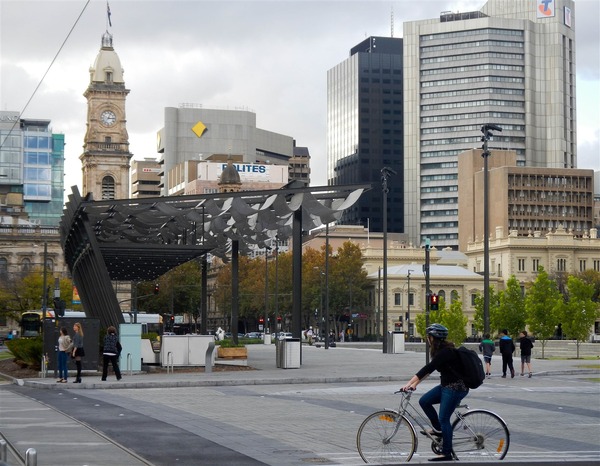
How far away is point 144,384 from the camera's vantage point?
3112cm

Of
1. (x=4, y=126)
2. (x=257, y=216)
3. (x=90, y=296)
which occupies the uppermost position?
(x=4, y=126)

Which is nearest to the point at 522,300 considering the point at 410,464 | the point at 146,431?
the point at 146,431

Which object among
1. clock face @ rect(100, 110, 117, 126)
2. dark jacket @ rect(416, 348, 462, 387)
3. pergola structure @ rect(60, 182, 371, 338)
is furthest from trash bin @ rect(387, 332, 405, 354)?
clock face @ rect(100, 110, 117, 126)

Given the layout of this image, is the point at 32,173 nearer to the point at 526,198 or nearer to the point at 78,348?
the point at 526,198

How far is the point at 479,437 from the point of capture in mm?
13922

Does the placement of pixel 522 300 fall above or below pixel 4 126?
below

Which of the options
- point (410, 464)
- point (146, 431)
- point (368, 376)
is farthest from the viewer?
point (368, 376)

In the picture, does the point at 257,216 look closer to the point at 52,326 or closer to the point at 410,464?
the point at 52,326

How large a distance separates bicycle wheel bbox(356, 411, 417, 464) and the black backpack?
0.88 meters

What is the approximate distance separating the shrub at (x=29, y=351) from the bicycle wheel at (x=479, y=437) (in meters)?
26.1

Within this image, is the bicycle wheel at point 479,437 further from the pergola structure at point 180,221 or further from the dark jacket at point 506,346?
the pergola structure at point 180,221

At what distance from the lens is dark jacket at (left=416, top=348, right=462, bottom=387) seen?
1371 cm

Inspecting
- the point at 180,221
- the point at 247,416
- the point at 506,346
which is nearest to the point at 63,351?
the point at 180,221

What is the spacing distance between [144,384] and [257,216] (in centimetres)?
1136
